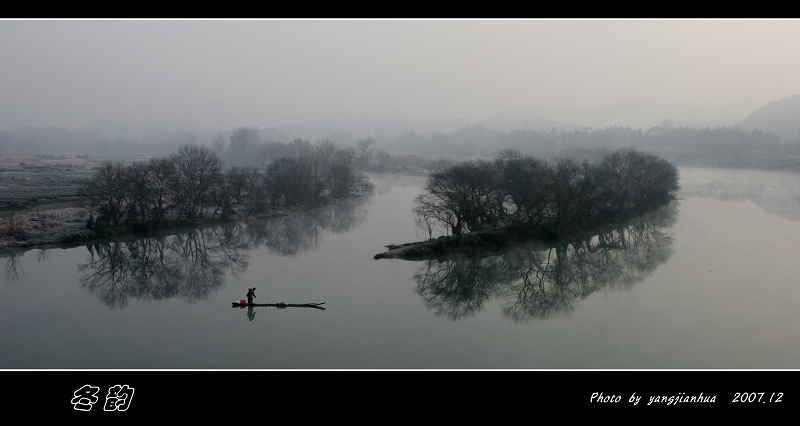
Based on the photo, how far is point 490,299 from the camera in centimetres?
1433

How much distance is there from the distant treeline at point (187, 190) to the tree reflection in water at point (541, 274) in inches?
502

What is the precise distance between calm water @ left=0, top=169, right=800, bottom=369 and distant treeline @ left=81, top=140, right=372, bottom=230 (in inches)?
80.4

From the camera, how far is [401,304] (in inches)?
532

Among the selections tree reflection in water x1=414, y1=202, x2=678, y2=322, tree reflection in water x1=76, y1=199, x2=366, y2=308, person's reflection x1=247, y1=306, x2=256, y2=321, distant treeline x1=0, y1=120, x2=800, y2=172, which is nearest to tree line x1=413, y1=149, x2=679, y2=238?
tree reflection in water x1=414, y1=202, x2=678, y2=322

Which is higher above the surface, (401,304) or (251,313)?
(401,304)

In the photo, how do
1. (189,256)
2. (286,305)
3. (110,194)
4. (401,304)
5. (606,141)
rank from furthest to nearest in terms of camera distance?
(606,141), (110,194), (189,256), (401,304), (286,305)

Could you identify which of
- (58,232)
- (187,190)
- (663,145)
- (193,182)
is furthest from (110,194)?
(663,145)

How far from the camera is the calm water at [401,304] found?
10367 millimetres

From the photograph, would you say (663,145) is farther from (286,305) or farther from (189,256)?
(286,305)

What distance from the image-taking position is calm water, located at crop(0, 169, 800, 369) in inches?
408

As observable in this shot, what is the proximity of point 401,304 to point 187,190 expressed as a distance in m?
16.0

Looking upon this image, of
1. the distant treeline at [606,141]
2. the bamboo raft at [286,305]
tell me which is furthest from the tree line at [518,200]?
the distant treeline at [606,141]

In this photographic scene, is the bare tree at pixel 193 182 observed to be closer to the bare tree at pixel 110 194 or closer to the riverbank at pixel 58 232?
the riverbank at pixel 58 232
